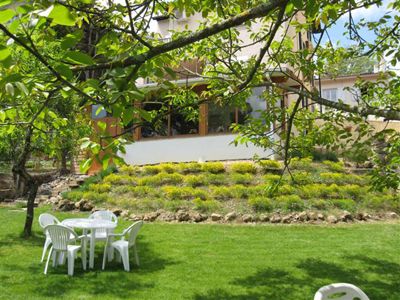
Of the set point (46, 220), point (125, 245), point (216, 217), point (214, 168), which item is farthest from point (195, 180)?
point (125, 245)

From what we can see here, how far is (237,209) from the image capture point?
13430 mm

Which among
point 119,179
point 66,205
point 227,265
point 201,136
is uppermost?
point 201,136

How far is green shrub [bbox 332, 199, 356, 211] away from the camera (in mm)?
13277

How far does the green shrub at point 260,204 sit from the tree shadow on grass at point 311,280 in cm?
476

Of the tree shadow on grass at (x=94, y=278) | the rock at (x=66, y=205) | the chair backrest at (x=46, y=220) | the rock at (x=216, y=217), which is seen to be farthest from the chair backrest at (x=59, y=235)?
the rock at (x=66, y=205)

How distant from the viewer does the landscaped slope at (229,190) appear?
13.5 meters

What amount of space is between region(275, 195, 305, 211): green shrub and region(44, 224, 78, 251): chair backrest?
25.2ft

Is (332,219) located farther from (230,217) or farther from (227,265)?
(227,265)

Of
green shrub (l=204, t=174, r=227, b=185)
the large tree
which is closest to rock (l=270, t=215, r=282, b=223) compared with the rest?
green shrub (l=204, t=174, r=227, b=185)

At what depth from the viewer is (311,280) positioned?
7.23 metres

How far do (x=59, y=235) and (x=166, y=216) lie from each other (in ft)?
19.2

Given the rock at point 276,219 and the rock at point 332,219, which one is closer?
the rock at point 332,219

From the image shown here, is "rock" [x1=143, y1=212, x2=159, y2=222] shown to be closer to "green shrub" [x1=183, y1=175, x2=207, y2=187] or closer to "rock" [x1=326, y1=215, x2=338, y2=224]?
"green shrub" [x1=183, y1=175, x2=207, y2=187]

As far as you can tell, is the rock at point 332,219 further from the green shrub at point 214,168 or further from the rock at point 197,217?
the green shrub at point 214,168
